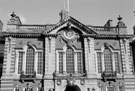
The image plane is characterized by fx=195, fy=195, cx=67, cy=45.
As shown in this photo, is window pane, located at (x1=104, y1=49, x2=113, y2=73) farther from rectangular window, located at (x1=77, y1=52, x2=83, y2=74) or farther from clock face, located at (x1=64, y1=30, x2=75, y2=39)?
clock face, located at (x1=64, y1=30, x2=75, y2=39)

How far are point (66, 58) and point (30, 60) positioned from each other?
15.9ft

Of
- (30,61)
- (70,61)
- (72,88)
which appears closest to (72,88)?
(72,88)

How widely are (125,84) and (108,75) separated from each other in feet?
8.43

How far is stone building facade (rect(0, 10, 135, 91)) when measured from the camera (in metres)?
25.0

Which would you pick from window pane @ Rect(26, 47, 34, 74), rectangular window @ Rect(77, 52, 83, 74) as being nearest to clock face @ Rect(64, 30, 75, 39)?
rectangular window @ Rect(77, 52, 83, 74)

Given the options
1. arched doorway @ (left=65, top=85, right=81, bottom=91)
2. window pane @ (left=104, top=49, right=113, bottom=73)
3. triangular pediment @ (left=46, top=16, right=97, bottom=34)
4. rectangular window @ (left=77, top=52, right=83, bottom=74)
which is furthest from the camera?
triangular pediment @ (left=46, top=16, right=97, bottom=34)

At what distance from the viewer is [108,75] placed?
26.0 meters

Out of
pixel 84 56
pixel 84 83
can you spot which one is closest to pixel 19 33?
pixel 84 56

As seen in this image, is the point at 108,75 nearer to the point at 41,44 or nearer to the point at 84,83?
the point at 84,83

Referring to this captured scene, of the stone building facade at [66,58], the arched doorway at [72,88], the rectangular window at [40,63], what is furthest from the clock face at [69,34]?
the arched doorway at [72,88]

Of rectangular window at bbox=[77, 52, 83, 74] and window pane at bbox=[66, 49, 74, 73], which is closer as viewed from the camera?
window pane at bbox=[66, 49, 74, 73]

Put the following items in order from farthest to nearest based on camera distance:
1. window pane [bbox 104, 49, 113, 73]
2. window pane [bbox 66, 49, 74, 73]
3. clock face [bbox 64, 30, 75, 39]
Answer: clock face [bbox 64, 30, 75, 39]
window pane [bbox 104, 49, 113, 73]
window pane [bbox 66, 49, 74, 73]

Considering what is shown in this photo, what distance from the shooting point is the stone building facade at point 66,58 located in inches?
985

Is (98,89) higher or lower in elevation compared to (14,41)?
lower
